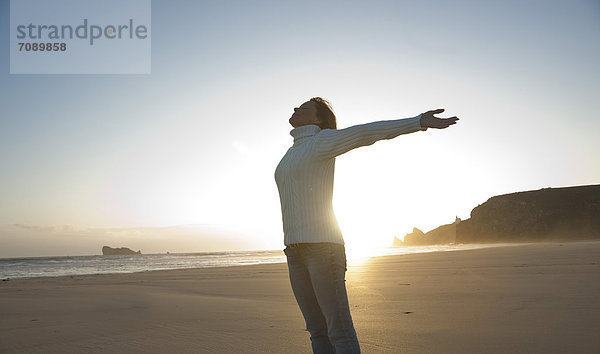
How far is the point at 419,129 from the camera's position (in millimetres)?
1986

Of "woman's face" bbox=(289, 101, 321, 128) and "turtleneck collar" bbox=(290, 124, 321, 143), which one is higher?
"woman's face" bbox=(289, 101, 321, 128)

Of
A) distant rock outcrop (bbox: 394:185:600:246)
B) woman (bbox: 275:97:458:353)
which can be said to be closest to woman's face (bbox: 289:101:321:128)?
woman (bbox: 275:97:458:353)

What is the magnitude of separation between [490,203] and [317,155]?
80.1 meters

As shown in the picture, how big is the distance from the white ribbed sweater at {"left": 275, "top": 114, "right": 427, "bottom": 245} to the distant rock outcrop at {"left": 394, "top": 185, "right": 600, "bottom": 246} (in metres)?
69.7

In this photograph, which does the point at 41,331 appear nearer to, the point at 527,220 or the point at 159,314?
the point at 159,314

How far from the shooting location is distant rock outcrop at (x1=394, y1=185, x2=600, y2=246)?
61.8 meters

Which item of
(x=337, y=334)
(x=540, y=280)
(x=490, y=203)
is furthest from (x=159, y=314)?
(x=490, y=203)

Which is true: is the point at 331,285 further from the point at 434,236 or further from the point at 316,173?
the point at 434,236

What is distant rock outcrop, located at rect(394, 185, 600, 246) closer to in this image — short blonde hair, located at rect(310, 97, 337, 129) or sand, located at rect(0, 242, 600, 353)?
sand, located at rect(0, 242, 600, 353)

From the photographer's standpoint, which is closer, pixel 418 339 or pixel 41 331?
pixel 418 339

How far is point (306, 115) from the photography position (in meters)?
2.41

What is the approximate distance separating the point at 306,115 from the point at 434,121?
2.62 feet

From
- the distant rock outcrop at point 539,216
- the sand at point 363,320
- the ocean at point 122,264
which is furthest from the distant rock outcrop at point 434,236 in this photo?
the sand at point 363,320

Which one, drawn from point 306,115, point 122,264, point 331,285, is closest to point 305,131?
point 306,115
